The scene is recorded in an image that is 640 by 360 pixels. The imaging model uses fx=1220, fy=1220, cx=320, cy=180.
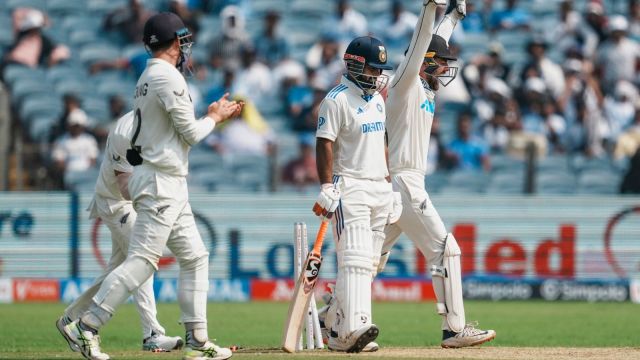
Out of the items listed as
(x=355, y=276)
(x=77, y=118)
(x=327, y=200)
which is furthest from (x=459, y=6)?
(x=77, y=118)

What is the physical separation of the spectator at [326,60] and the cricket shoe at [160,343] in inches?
413

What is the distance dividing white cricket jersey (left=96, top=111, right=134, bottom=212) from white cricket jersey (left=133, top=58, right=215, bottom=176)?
115cm

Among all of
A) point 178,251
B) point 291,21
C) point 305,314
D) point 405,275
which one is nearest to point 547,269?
point 405,275

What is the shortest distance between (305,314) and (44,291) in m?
9.20

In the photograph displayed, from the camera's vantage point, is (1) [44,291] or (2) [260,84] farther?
(2) [260,84]

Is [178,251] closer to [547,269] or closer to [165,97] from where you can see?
[165,97]

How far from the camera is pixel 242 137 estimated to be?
1964 centimetres

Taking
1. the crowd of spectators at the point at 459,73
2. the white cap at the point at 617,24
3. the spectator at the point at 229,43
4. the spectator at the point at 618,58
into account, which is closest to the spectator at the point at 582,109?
the crowd of spectators at the point at 459,73

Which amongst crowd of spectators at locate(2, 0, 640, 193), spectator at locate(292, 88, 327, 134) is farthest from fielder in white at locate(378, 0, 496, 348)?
spectator at locate(292, 88, 327, 134)

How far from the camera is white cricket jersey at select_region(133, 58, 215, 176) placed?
842 cm

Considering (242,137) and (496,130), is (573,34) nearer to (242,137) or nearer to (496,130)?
(496,130)

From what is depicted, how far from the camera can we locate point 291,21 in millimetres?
22719

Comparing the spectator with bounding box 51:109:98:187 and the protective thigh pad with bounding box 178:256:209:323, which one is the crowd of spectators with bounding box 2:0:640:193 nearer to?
the spectator with bounding box 51:109:98:187

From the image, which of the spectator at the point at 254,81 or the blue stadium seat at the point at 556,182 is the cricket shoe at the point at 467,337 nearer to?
the blue stadium seat at the point at 556,182
